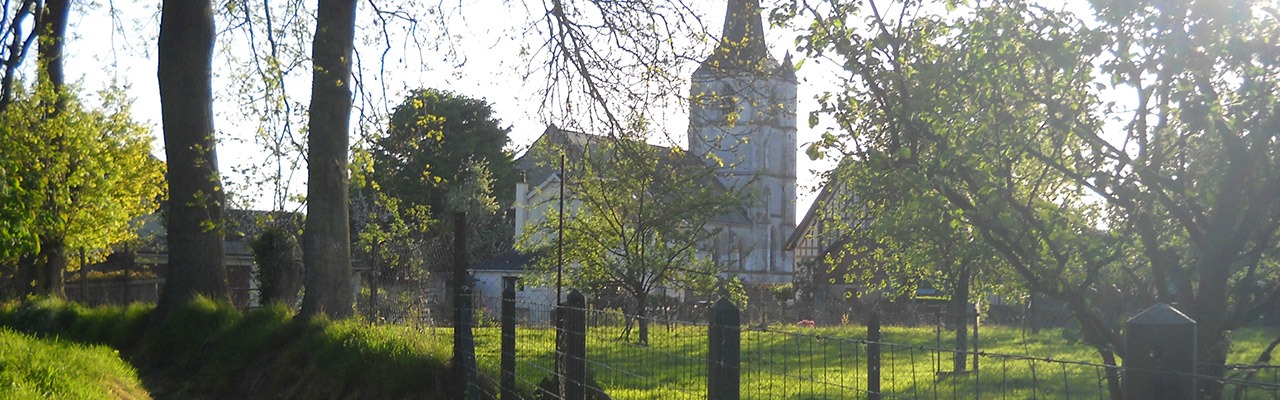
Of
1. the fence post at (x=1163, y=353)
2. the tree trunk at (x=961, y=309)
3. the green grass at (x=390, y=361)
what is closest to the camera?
the fence post at (x=1163, y=353)

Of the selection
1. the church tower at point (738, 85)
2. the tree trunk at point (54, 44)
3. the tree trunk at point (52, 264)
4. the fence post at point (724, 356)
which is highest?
the tree trunk at point (54, 44)

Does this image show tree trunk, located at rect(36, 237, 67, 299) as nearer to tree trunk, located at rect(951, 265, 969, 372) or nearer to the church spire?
tree trunk, located at rect(951, 265, 969, 372)

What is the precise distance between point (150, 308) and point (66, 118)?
1067 cm

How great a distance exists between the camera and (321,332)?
45.1 ft

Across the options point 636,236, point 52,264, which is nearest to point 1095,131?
point 636,236

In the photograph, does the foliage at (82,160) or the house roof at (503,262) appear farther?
the house roof at (503,262)

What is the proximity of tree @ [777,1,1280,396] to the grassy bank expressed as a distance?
4360 mm

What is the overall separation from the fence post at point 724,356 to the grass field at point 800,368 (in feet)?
0.41

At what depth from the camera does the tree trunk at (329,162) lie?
1568cm

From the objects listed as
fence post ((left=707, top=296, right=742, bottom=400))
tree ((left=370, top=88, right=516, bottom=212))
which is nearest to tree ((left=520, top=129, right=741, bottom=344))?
tree ((left=370, top=88, right=516, bottom=212))

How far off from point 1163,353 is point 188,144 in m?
16.7

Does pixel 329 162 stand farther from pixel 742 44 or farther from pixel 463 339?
pixel 463 339

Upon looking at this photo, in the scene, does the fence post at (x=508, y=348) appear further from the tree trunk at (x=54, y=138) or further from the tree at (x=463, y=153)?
the tree at (x=463, y=153)

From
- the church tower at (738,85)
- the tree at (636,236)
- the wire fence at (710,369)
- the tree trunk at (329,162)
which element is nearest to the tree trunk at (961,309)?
the wire fence at (710,369)
